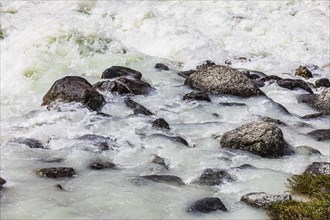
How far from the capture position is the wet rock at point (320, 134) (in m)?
8.27

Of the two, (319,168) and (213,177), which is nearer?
(213,177)

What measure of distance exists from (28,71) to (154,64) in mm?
2873

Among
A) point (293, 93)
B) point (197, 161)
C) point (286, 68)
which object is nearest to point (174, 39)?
point (286, 68)

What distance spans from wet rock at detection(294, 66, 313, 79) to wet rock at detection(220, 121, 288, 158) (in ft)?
16.0

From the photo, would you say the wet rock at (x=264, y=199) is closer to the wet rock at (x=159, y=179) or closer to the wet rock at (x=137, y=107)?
the wet rock at (x=159, y=179)

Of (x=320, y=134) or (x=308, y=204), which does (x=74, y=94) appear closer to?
(x=320, y=134)

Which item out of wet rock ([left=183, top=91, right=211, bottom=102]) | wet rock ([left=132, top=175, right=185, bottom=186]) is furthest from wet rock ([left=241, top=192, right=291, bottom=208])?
wet rock ([left=183, top=91, right=211, bottom=102])

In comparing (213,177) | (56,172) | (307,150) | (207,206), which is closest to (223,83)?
(307,150)

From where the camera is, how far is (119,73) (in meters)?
10.7

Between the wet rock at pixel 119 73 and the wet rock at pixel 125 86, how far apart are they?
1.30 feet

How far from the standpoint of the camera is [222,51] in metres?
13.5

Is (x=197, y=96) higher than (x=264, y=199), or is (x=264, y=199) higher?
(x=264, y=199)

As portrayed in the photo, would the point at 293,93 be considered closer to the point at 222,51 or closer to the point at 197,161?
the point at 222,51

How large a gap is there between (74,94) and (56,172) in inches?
112
